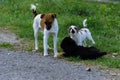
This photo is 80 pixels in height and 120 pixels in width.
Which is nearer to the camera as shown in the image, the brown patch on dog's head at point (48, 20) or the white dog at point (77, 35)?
the brown patch on dog's head at point (48, 20)

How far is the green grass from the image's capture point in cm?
1205

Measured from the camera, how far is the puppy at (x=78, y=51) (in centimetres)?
1021

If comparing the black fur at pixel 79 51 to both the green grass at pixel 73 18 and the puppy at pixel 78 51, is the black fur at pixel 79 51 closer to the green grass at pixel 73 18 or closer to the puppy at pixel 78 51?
the puppy at pixel 78 51

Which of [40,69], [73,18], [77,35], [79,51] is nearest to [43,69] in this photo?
[40,69]

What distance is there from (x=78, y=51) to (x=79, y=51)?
0.03 meters

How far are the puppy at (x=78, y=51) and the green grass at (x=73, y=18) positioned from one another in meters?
0.21

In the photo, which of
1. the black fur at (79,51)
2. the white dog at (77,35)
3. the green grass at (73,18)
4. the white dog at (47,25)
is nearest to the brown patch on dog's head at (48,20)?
the white dog at (47,25)

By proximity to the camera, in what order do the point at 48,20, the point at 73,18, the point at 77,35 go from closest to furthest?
1. the point at 48,20
2. the point at 77,35
3. the point at 73,18

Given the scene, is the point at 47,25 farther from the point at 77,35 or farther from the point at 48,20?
the point at 77,35

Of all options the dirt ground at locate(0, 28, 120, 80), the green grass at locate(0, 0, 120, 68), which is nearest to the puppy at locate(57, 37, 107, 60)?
the green grass at locate(0, 0, 120, 68)

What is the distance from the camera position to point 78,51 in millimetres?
10359

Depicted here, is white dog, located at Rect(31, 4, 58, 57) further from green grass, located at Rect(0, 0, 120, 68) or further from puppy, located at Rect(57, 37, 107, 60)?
green grass, located at Rect(0, 0, 120, 68)

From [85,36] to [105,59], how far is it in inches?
49.7

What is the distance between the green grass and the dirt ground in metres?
0.62
